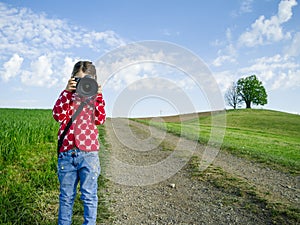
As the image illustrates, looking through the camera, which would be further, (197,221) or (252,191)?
(252,191)

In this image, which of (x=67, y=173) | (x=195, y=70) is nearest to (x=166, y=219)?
(x=67, y=173)

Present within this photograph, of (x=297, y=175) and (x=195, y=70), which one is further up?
(x=195, y=70)

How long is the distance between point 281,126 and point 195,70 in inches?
1560

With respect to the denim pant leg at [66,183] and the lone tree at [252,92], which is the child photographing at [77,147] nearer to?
the denim pant leg at [66,183]

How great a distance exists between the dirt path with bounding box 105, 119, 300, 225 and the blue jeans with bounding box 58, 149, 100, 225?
115 cm

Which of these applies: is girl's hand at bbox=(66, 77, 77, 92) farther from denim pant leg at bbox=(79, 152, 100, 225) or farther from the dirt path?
the dirt path

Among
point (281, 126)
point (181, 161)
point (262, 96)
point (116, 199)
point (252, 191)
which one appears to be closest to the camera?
point (116, 199)

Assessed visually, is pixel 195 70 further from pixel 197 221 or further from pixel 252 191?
pixel 197 221

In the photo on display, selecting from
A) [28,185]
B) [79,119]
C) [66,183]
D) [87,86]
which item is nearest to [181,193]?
[28,185]

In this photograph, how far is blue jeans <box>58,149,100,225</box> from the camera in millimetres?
3631

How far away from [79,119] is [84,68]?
2.24 feet

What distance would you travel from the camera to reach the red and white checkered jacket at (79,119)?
12.0 feet

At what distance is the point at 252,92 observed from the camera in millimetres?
82312

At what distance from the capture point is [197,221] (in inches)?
189
